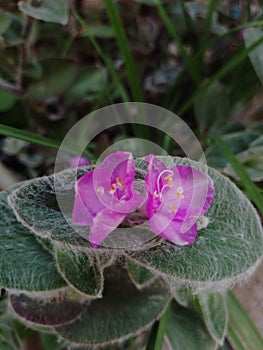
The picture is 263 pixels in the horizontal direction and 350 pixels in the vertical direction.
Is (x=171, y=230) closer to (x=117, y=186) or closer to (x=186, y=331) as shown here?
(x=117, y=186)

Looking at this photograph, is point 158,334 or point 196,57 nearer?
point 158,334

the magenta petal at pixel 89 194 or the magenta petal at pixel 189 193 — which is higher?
the magenta petal at pixel 189 193

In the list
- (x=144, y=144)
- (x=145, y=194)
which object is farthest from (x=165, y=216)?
(x=144, y=144)

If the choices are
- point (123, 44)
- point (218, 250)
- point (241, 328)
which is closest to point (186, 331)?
point (241, 328)

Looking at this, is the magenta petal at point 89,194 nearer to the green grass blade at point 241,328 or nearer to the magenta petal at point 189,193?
the magenta petal at point 189,193

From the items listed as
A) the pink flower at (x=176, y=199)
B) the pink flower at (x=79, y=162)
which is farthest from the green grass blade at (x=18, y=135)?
the pink flower at (x=176, y=199)

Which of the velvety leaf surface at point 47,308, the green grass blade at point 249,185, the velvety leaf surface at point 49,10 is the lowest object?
the velvety leaf surface at point 47,308

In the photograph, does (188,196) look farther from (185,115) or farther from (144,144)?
(185,115)
